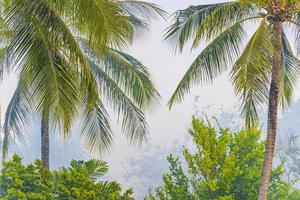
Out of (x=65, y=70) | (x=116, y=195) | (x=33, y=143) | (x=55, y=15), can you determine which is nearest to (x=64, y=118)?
(x=65, y=70)

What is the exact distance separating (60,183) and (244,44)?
20.4 ft

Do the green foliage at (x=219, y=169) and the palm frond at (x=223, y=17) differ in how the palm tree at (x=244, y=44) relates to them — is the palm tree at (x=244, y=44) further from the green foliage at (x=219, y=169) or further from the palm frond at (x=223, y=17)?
the green foliage at (x=219, y=169)

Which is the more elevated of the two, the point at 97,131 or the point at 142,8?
the point at 142,8

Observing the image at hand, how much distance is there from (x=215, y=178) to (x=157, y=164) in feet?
509

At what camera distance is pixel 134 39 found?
755 inches

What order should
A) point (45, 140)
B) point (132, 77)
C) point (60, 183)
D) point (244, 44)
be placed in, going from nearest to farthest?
1. point (244, 44)
2. point (132, 77)
3. point (60, 183)
4. point (45, 140)

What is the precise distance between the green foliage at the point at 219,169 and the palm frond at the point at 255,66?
16.7 feet

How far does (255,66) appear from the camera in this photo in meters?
13.8

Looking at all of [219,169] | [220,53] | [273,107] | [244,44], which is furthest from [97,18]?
[219,169]

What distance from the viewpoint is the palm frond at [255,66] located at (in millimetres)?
13789

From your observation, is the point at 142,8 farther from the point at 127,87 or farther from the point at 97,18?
the point at 97,18

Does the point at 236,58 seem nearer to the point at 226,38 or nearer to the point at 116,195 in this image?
the point at 226,38

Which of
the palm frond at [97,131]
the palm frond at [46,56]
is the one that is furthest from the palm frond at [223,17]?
the palm frond at [97,131]

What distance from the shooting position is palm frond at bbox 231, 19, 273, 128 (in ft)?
45.2
